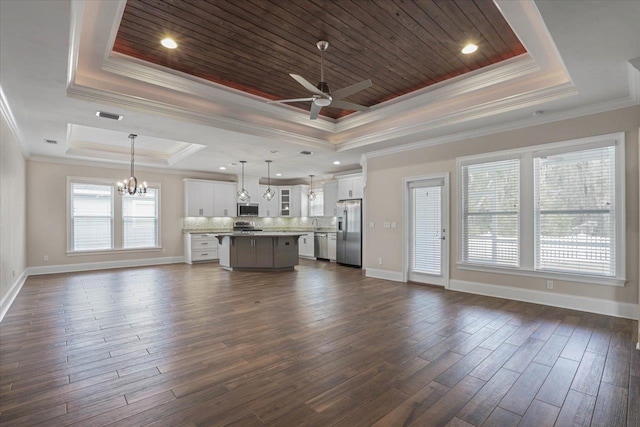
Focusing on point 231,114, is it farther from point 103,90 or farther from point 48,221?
point 48,221

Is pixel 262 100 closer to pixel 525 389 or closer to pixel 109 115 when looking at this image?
pixel 109 115

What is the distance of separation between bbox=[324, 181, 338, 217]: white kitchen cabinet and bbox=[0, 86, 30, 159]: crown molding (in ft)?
23.0

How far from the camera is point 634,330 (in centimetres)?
357

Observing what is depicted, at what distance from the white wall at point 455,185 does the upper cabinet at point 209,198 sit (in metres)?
4.96

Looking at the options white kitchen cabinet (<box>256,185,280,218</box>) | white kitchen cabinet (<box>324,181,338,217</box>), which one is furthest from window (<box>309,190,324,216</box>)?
white kitchen cabinet (<box>256,185,280,218</box>)

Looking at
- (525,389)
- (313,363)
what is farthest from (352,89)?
(525,389)

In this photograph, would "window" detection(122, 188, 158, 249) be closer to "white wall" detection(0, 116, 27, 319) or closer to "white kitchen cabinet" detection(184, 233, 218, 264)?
"white kitchen cabinet" detection(184, 233, 218, 264)

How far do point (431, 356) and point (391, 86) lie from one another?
3610mm

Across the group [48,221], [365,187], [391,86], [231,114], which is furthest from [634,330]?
[48,221]

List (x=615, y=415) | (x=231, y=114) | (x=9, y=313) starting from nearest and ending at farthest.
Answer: (x=615, y=415) < (x=9, y=313) < (x=231, y=114)

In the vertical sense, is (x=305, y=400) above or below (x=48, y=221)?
below

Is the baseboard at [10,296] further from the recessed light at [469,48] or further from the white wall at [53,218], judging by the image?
the recessed light at [469,48]

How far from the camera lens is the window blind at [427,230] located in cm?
599

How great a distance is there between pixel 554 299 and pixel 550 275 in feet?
1.11
